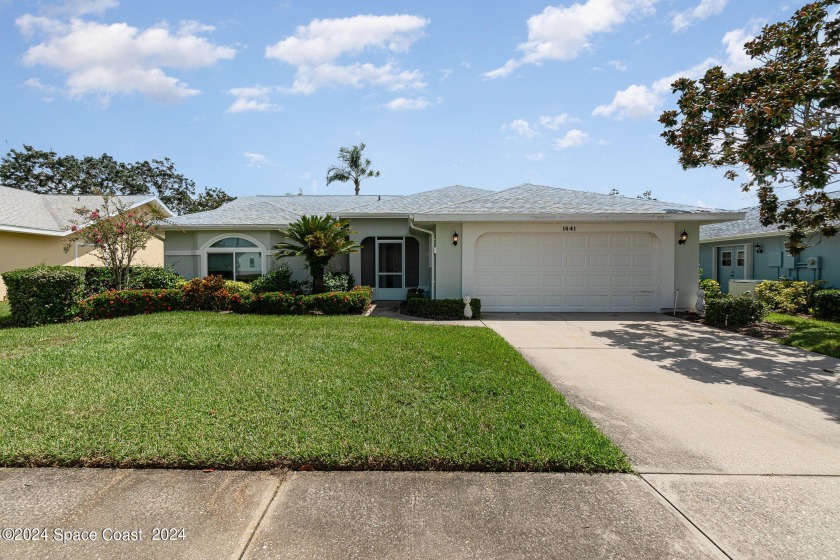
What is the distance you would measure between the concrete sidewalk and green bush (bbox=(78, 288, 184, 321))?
28.9 ft

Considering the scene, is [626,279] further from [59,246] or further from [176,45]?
[59,246]

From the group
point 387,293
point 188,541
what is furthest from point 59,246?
point 188,541

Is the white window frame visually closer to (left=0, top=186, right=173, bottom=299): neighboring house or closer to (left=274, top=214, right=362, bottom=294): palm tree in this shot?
(left=0, top=186, right=173, bottom=299): neighboring house

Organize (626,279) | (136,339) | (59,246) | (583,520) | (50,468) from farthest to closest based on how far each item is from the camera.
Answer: (59,246)
(626,279)
(136,339)
(50,468)
(583,520)

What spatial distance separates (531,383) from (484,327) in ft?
13.7

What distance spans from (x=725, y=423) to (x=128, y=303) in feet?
41.3

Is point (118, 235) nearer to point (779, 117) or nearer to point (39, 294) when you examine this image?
point (39, 294)

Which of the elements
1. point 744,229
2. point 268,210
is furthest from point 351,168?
point 744,229

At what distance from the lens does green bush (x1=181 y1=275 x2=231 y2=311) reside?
11.1 meters

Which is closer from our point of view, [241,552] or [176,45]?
[241,552]

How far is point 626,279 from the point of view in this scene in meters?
11.7

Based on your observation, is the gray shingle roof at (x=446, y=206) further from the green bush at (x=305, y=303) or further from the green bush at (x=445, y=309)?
the green bush at (x=305, y=303)

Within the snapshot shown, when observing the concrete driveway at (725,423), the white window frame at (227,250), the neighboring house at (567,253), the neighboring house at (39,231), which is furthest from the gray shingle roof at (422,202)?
the neighboring house at (39,231)

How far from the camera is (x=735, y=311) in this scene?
9.52 m
